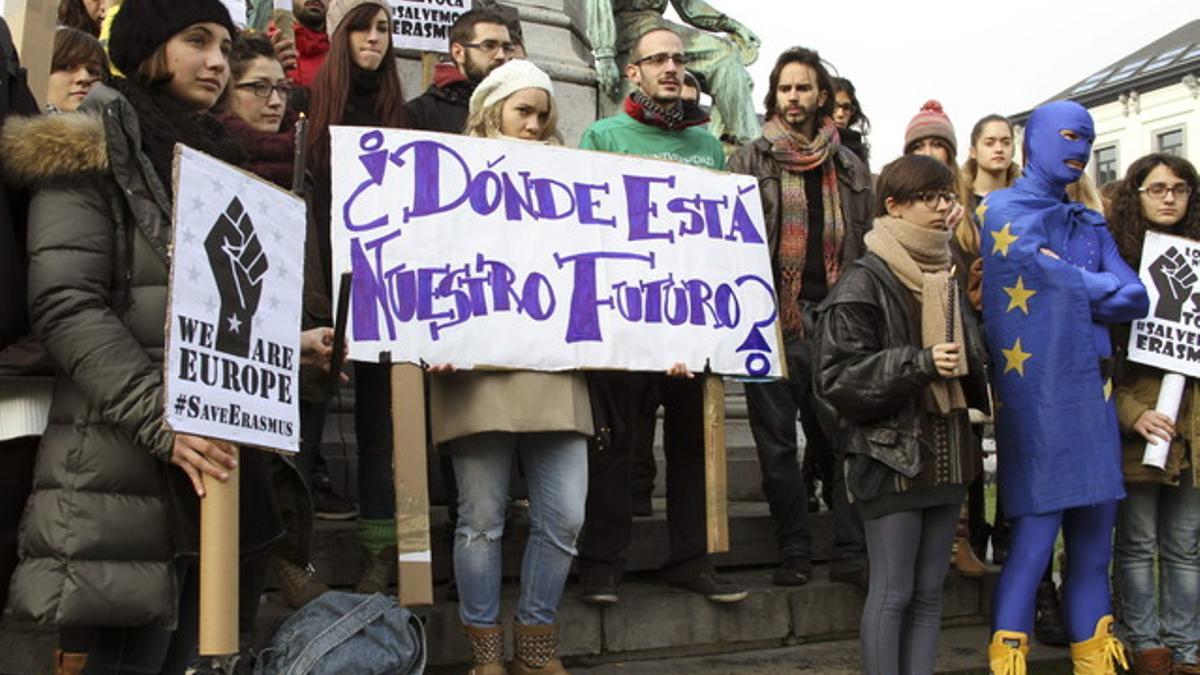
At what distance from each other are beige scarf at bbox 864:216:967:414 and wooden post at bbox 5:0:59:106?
268 cm

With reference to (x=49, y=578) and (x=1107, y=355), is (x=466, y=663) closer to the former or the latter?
(x=49, y=578)

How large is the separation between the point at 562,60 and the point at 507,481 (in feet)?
14.5

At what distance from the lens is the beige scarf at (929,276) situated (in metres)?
4.48

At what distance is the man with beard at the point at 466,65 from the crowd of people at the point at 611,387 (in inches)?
0.6

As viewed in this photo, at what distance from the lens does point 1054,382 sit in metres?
4.91

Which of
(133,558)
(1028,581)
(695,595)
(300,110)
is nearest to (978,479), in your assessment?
(1028,581)

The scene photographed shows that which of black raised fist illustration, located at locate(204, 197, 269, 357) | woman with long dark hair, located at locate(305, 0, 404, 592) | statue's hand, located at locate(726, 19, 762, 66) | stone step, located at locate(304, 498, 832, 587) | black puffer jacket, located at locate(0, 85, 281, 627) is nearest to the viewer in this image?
black puffer jacket, located at locate(0, 85, 281, 627)

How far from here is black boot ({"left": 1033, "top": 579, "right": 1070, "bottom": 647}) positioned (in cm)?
574

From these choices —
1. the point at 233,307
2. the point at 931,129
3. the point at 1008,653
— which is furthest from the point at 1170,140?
the point at 233,307

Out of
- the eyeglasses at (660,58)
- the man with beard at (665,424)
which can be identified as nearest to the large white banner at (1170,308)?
the man with beard at (665,424)

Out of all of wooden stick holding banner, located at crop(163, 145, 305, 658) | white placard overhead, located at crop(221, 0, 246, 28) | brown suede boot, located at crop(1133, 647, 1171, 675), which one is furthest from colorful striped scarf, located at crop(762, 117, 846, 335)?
wooden stick holding banner, located at crop(163, 145, 305, 658)

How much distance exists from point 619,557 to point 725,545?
0.61 metres

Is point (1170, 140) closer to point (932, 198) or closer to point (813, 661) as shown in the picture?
point (813, 661)

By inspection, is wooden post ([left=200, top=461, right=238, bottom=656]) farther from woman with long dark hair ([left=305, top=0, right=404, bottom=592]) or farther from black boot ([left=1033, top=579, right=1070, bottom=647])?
black boot ([left=1033, top=579, right=1070, bottom=647])
